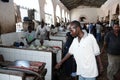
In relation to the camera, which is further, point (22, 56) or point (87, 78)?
point (22, 56)

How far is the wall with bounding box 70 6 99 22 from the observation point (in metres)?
28.2

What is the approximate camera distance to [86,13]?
28.6m

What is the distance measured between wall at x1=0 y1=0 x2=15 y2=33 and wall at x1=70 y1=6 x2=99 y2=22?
23.4 m

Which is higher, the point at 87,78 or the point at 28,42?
the point at 28,42

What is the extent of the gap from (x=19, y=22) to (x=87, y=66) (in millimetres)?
4480

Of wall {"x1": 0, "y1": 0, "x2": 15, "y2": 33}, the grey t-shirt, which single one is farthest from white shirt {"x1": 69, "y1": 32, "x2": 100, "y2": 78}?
wall {"x1": 0, "y1": 0, "x2": 15, "y2": 33}

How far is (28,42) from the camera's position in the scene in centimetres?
527

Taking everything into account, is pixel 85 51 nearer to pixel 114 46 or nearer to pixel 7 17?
pixel 114 46

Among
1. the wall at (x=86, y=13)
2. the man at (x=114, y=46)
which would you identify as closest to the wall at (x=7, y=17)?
the man at (x=114, y=46)

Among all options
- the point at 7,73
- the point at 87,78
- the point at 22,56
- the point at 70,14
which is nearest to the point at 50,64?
the point at 22,56

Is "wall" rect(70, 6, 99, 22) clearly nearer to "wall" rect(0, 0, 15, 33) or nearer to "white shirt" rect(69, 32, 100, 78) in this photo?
"wall" rect(0, 0, 15, 33)

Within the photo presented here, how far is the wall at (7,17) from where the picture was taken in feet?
16.4

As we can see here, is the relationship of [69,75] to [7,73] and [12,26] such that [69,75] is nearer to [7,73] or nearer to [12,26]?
[12,26]

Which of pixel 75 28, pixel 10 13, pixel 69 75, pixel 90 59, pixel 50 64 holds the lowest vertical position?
pixel 69 75
